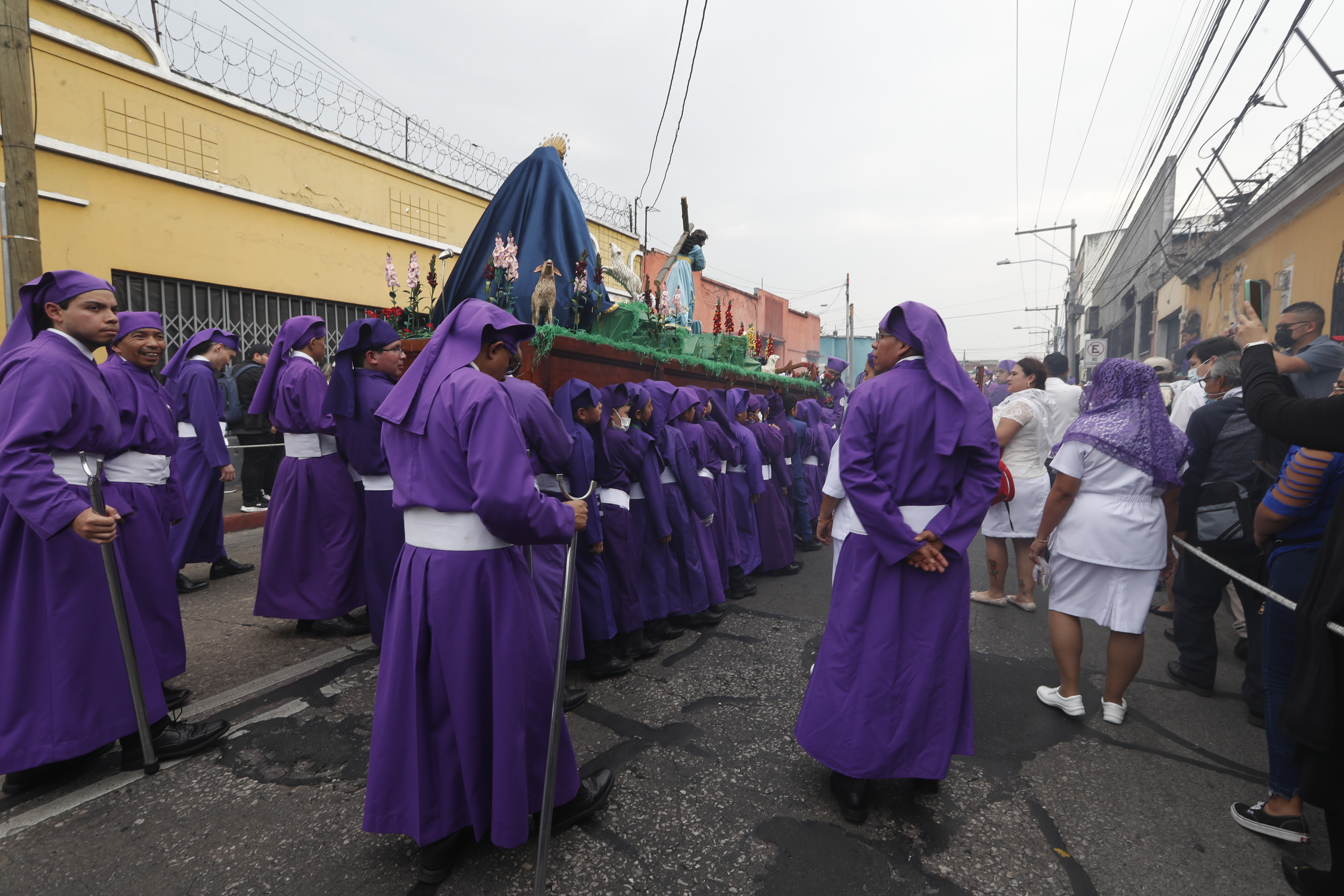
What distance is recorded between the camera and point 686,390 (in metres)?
5.15

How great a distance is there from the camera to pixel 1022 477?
5.33 m

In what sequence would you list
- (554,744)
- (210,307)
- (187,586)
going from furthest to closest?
(210,307) < (187,586) < (554,744)

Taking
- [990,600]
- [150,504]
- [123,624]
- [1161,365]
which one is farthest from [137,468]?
[1161,365]

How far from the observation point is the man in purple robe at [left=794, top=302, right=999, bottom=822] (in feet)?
8.71

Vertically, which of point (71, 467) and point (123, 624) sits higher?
point (71, 467)

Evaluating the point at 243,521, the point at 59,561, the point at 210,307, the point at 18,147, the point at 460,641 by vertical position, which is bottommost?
the point at 243,521

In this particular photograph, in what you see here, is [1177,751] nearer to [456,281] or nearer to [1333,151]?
[456,281]

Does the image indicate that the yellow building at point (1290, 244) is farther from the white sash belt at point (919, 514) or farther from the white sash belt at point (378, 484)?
the white sash belt at point (378, 484)

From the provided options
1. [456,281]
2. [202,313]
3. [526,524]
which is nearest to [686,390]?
[456,281]

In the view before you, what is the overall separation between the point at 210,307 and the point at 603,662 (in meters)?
7.87

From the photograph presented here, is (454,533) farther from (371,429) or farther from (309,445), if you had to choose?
(309,445)

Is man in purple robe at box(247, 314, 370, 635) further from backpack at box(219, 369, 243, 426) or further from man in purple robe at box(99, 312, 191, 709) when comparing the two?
backpack at box(219, 369, 243, 426)

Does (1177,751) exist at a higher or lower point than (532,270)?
lower

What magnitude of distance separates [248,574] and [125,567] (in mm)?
3325
